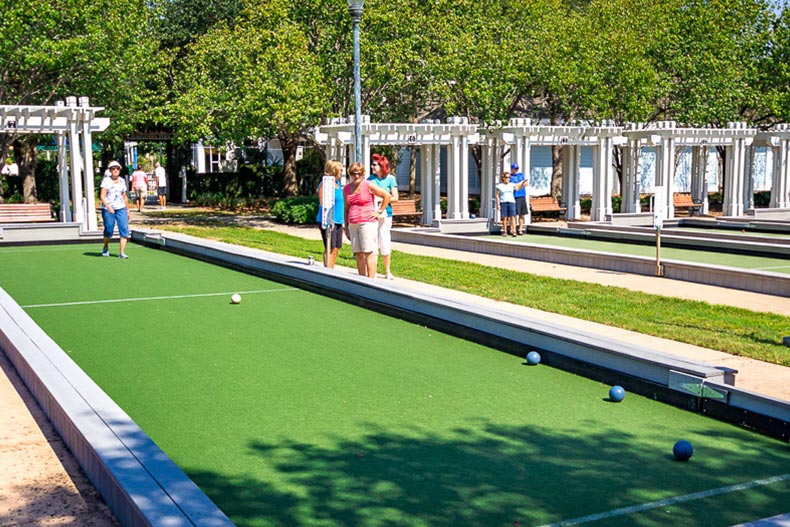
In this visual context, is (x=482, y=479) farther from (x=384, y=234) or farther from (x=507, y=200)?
(x=507, y=200)

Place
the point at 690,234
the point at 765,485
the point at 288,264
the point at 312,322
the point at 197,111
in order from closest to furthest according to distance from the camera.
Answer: the point at 765,485
the point at 312,322
the point at 288,264
the point at 690,234
the point at 197,111

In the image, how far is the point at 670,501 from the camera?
4.42 m

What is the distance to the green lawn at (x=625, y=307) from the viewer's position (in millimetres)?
8555

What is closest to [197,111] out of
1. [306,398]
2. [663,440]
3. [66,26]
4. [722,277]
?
[66,26]

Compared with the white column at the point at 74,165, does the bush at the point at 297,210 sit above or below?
below

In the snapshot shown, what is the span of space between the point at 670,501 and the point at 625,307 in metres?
6.24

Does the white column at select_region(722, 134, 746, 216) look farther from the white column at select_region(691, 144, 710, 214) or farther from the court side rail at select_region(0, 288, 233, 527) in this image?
the court side rail at select_region(0, 288, 233, 527)

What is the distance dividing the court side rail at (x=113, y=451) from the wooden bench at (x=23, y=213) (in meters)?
15.5

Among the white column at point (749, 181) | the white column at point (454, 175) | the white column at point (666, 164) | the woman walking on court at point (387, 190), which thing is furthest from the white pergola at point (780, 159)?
the woman walking on court at point (387, 190)

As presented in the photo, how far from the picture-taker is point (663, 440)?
5.40m

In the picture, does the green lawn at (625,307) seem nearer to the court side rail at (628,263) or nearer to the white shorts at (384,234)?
the white shorts at (384,234)

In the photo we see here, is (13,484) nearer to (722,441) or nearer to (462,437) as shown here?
(462,437)

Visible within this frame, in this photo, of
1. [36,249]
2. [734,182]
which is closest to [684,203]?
[734,182]

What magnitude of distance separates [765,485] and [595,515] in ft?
3.40
